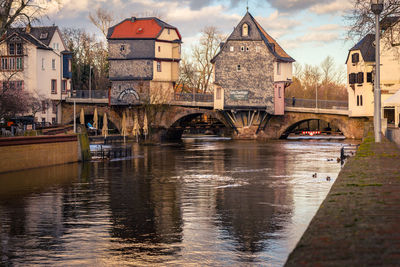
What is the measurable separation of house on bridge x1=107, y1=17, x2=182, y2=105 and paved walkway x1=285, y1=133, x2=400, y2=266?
241 ft

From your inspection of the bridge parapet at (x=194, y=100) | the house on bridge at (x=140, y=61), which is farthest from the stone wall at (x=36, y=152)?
the bridge parapet at (x=194, y=100)

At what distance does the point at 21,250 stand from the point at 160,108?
73094 mm

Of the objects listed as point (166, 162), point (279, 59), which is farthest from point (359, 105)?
point (166, 162)

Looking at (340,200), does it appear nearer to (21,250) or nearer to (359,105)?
(21,250)

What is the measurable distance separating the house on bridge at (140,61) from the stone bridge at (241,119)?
2.28 m

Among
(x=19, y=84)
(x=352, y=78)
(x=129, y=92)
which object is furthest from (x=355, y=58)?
(x=19, y=84)

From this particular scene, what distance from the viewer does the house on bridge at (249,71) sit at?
84500 millimetres

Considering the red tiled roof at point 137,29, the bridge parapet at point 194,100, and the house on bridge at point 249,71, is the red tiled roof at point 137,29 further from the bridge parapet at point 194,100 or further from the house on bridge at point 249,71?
the house on bridge at point 249,71

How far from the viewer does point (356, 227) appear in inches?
344

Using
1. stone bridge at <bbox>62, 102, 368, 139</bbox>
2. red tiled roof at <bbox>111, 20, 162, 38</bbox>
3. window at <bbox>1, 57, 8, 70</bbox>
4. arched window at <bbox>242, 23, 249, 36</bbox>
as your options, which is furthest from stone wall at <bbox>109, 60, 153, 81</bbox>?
window at <bbox>1, 57, 8, 70</bbox>

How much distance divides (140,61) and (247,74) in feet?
47.6

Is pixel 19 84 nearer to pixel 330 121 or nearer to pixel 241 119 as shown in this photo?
pixel 241 119

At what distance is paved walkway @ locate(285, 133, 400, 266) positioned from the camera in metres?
6.71

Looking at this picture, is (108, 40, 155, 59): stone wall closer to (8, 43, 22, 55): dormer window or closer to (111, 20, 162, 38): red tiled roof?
(111, 20, 162, 38): red tiled roof
